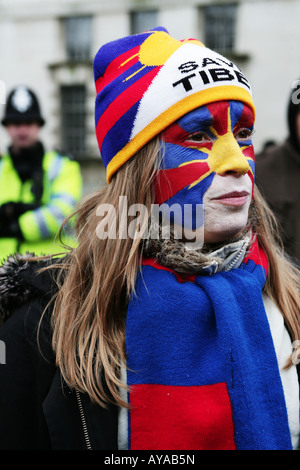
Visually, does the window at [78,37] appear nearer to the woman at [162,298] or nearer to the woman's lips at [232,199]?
the woman at [162,298]

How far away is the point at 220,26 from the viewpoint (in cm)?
1512

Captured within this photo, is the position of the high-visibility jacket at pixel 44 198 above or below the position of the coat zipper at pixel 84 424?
above

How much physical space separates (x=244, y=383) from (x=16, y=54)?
52.9 ft

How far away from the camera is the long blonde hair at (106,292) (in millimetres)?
1507


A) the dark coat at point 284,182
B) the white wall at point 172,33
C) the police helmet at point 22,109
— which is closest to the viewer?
the dark coat at point 284,182

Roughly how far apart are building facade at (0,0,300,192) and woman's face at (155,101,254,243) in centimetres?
1294

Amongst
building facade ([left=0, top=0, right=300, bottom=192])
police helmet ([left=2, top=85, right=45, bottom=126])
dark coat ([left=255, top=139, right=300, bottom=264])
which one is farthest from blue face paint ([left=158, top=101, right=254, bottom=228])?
building facade ([left=0, top=0, right=300, bottom=192])

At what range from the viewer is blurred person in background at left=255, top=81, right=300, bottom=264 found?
3203mm

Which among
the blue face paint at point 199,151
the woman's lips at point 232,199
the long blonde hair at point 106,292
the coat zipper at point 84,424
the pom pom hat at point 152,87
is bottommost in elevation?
the coat zipper at point 84,424

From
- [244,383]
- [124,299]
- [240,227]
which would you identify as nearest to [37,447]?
[124,299]

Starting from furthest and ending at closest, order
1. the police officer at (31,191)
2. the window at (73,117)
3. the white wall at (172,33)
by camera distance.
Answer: the window at (73,117) → the white wall at (172,33) → the police officer at (31,191)

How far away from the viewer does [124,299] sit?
164 centimetres

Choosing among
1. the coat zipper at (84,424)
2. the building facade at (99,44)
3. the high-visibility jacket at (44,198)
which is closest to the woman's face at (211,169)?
the coat zipper at (84,424)

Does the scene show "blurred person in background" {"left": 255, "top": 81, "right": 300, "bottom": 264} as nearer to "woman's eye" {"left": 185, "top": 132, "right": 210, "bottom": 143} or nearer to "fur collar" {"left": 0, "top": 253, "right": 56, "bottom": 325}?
"woman's eye" {"left": 185, "top": 132, "right": 210, "bottom": 143}
